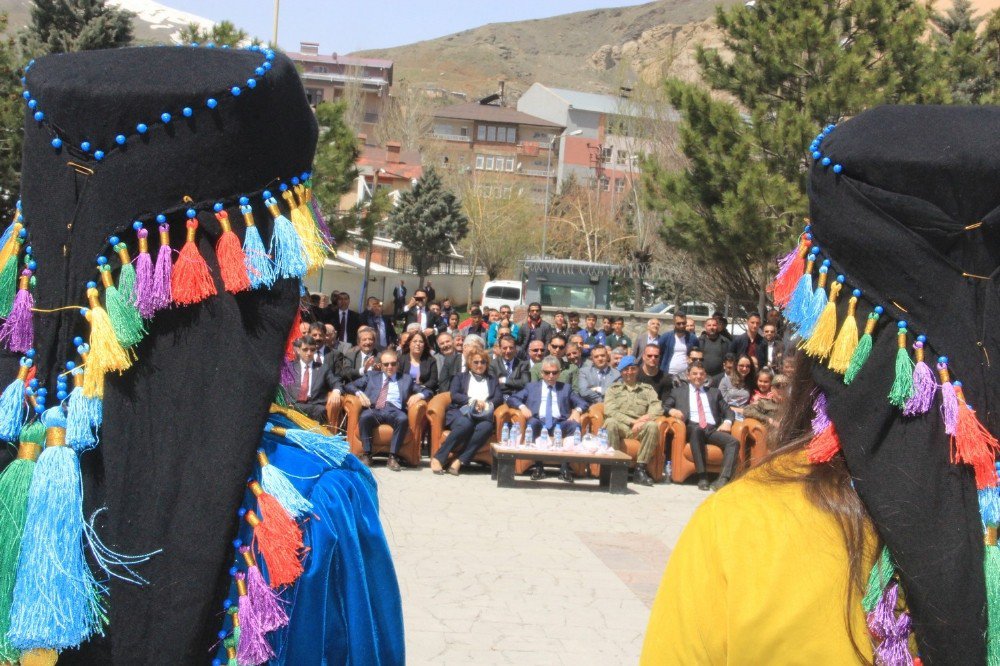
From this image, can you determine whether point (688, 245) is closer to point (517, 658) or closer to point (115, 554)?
point (517, 658)

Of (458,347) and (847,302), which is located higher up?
(847,302)

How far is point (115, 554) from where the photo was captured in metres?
1.81

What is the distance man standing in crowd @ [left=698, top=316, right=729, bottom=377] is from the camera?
12859 millimetres

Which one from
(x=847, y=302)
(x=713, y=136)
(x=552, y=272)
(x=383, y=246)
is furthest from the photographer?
(x=383, y=246)

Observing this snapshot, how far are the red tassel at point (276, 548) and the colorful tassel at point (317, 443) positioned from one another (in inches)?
8.5

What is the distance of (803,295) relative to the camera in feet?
6.04

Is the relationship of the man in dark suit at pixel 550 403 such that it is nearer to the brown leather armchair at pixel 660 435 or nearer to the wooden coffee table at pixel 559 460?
the brown leather armchair at pixel 660 435

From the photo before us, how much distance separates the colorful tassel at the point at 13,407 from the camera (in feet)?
5.95

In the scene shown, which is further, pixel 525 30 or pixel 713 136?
pixel 525 30

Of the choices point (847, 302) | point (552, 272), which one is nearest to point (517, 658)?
point (847, 302)

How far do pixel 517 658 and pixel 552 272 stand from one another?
22.5 meters

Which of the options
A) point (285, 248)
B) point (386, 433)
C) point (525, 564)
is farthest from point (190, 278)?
point (386, 433)

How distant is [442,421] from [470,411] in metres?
0.33

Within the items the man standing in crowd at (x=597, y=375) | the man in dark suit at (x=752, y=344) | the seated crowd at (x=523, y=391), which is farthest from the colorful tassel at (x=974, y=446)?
the man in dark suit at (x=752, y=344)
